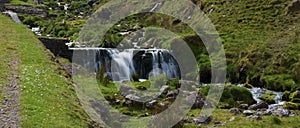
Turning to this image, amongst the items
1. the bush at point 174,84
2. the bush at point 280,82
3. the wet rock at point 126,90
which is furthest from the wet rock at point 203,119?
the bush at point 280,82

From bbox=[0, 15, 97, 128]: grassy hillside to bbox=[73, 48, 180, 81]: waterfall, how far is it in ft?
53.6

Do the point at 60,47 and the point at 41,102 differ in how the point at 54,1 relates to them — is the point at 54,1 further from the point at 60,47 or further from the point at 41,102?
the point at 41,102

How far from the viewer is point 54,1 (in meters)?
150

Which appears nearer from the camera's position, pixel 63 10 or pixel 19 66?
pixel 19 66

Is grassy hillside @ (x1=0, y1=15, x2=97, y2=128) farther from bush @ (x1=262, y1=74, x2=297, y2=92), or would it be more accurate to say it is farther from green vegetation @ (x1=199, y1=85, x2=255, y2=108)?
bush @ (x1=262, y1=74, x2=297, y2=92)

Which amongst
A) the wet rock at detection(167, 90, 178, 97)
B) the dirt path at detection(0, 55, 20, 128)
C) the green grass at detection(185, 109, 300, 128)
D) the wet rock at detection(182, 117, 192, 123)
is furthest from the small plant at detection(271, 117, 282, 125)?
the dirt path at detection(0, 55, 20, 128)

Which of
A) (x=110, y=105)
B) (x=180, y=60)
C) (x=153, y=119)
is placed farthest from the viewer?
(x=180, y=60)

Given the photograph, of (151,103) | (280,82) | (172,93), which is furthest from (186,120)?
(280,82)

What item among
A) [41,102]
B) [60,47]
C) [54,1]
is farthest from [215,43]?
[54,1]

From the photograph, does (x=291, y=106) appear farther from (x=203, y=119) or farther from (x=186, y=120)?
(x=186, y=120)

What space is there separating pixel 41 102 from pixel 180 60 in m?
40.3

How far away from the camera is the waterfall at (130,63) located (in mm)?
50656

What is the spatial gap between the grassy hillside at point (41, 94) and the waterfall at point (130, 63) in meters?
16.3

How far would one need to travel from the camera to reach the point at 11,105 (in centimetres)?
1828
